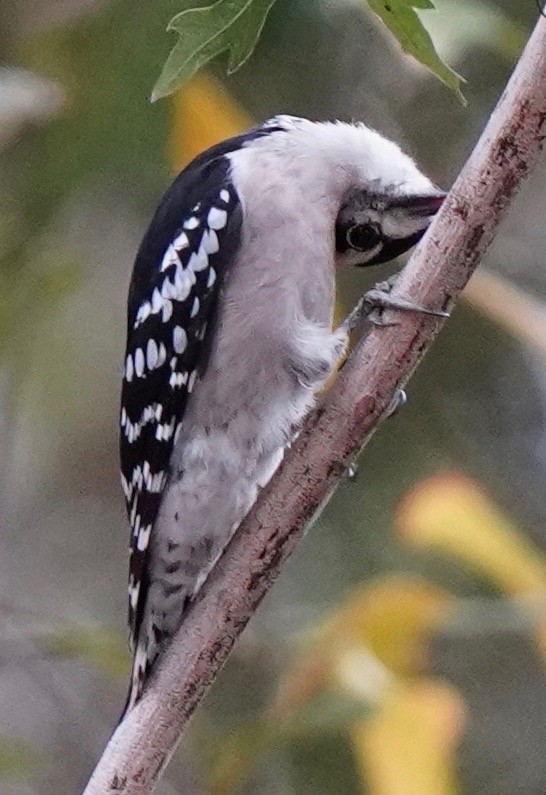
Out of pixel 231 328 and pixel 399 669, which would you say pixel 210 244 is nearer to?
pixel 231 328

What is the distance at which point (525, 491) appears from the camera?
1523 mm

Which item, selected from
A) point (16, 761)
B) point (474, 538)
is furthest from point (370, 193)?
point (16, 761)

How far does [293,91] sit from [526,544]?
0.67m

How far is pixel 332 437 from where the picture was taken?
775 millimetres

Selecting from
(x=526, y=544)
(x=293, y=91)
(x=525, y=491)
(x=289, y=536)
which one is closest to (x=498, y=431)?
(x=525, y=491)

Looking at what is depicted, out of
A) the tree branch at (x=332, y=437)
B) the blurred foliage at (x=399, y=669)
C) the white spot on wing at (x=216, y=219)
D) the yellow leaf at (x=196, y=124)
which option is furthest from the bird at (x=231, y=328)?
the blurred foliage at (x=399, y=669)

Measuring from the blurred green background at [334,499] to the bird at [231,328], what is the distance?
0.77 feet

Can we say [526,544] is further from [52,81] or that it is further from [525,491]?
[52,81]

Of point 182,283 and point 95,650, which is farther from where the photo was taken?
point 95,650

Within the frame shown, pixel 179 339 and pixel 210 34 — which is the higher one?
pixel 210 34

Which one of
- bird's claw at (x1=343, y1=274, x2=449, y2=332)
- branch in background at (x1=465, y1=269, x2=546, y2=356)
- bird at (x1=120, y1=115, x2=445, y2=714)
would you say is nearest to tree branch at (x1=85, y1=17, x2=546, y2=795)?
bird's claw at (x1=343, y1=274, x2=449, y2=332)

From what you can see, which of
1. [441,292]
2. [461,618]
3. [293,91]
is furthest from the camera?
[293,91]

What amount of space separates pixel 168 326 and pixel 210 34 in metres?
0.31

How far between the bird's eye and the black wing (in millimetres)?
116
